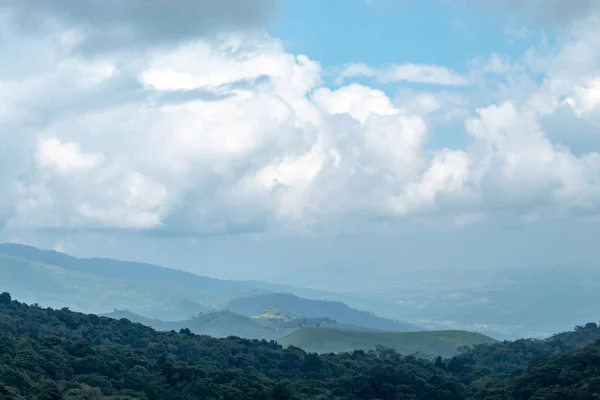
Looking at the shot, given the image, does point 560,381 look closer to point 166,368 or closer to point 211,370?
point 211,370

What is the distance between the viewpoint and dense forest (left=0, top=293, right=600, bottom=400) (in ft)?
300

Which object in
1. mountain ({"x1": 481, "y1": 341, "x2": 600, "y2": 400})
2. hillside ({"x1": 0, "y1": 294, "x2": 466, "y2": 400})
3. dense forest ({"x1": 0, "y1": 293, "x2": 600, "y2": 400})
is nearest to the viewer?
mountain ({"x1": 481, "y1": 341, "x2": 600, "y2": 400})

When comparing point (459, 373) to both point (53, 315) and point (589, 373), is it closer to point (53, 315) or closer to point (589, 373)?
point (589, 373)

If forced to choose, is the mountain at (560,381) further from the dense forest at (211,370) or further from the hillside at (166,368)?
the hillside at (166,368)

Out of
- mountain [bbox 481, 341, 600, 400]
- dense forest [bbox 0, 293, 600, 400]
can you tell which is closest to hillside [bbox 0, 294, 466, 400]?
dense forest [bbox 0, 293, 600, 400]

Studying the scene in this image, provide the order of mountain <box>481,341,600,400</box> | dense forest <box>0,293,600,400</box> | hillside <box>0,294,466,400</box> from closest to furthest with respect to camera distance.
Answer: mountain <box>481,341,600,400</box>, hillside <box>0,294,466,400</box>, dense forest <box>0,293,600,400</box>

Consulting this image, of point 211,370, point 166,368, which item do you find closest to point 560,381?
point 211,370

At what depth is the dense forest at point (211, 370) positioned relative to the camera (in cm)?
9131

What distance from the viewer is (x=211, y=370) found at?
111m

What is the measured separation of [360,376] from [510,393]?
25287 mm

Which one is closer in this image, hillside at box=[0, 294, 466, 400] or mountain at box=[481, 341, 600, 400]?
mountain at box=[481, 341, 600, 400]

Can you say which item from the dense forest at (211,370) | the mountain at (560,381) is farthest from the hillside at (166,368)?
the mountain at (560,381)

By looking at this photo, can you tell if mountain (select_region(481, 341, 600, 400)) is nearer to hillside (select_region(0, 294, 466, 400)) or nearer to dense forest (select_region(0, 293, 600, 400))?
dense forest (select_region(0, 293, 600, 400))

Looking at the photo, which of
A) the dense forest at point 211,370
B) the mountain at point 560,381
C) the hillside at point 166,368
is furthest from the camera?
the dense forest at point 211,370
